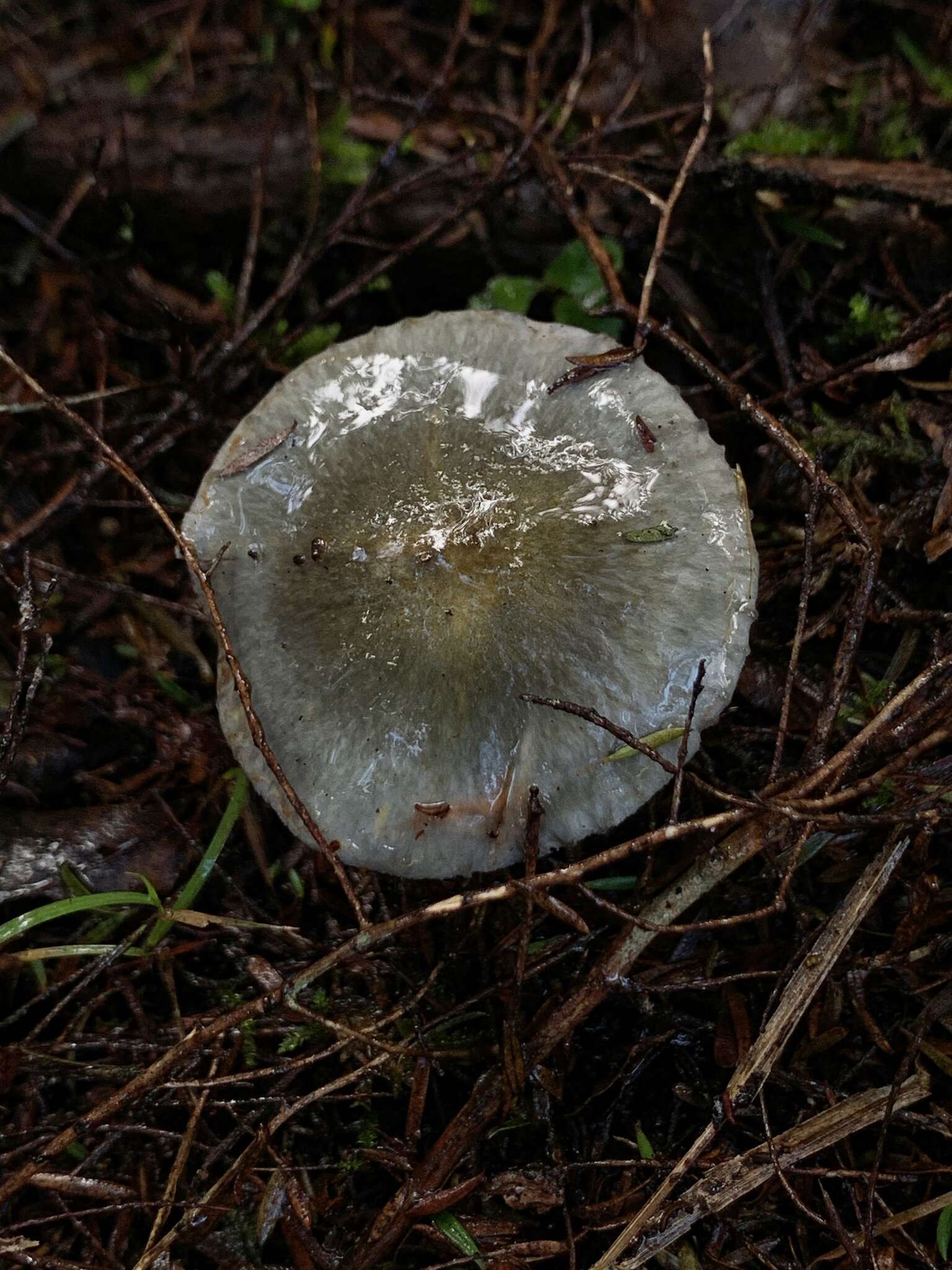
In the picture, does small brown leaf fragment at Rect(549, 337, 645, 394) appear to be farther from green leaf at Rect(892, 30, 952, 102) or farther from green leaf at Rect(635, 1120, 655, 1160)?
green leaf at Rect(635, 1120, 655, 1160)

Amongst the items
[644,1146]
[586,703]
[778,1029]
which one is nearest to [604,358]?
[586,703]

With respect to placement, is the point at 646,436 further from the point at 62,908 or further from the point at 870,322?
the point at 62,908

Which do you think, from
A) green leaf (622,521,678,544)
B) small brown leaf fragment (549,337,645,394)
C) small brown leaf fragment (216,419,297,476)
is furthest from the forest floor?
green leaf (622,521,678,544)

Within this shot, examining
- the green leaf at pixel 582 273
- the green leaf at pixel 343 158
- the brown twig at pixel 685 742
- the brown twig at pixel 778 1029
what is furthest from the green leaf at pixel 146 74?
the brown twig at pixel 778 1029

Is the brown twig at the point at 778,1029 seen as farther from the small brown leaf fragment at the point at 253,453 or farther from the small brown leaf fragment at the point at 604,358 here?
the small brown leaf fragment at the point at 253,453

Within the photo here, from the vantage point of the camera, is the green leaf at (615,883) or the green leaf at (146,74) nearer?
the green leaf at (615,883)
